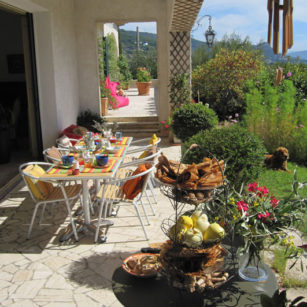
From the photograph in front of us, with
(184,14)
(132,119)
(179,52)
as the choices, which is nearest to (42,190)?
(184,14)

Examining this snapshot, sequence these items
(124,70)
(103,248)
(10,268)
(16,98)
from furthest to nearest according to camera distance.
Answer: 1. (124,70)
2. (16,98)
3. (103,248)
4. (10,268)

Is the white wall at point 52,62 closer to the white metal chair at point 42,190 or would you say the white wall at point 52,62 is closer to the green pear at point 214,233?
the white metal chair at point 42,190

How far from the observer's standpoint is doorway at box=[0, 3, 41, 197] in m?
7.12

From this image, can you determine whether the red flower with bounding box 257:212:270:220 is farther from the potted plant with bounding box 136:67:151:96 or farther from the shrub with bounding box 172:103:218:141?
the potted plant with bounding box 136:67:151:96

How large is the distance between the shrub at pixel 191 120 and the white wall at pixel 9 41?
200 inches

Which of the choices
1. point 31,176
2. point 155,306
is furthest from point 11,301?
point 155,306

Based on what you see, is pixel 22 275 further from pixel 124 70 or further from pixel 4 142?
pixel 124 70

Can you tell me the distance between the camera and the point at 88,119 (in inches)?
370

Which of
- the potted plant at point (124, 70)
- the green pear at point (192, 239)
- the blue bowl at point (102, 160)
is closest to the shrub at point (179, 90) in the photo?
the blue bowl at point (102, 160)

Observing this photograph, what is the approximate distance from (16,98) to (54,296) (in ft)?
24.2

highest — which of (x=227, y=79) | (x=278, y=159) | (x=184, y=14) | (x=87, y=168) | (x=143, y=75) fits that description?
(x=184, y=14)

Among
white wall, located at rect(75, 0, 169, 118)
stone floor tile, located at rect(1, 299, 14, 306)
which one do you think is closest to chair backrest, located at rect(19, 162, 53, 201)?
stone floor tile, located at rect(1, 299, 14, 306)

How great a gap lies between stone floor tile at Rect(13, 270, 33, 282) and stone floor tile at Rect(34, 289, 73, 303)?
293 mm

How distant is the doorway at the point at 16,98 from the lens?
712cm
